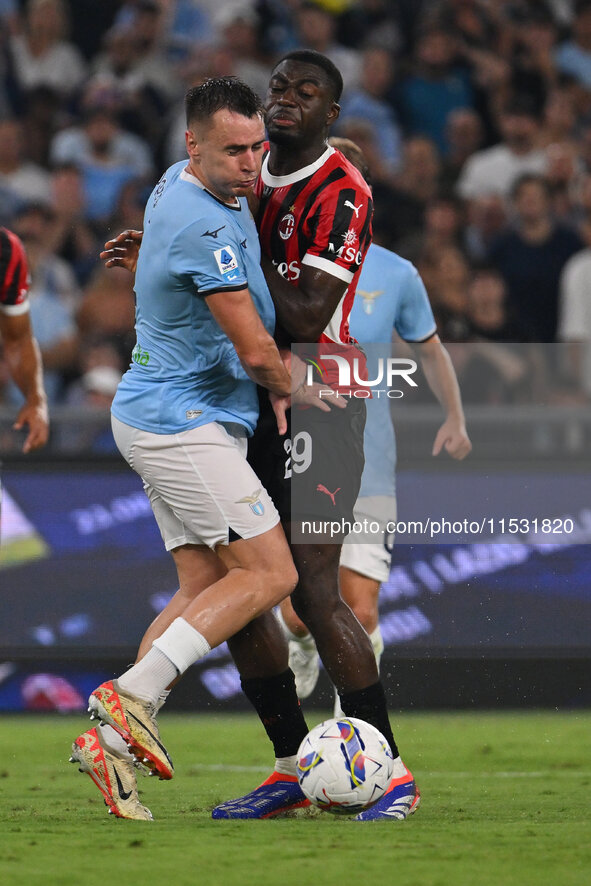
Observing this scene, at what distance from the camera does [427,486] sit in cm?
743

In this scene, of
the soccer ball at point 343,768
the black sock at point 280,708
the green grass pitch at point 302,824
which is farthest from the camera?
the black sock at point 280,708

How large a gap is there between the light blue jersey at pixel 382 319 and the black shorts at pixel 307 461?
127 centimetres

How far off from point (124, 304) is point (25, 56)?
122 inches

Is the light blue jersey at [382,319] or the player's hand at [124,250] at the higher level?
the player's hand at [124,250]

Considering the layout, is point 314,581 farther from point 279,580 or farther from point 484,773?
point 484,773

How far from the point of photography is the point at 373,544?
20.4 feet

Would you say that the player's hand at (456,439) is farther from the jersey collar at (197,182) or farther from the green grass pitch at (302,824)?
the jersey collar at (197,182)

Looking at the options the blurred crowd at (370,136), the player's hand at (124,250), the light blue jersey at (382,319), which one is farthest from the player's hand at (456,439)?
the blurred crowd at (370,136)

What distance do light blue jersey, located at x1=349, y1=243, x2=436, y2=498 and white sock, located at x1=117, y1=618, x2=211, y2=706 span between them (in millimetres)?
1896

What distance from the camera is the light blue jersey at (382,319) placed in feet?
20.1

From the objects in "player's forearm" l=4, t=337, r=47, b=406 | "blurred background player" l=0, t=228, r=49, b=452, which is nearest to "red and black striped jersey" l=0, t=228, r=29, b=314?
"blurred background player" l=0, t=228, r=49, b=452

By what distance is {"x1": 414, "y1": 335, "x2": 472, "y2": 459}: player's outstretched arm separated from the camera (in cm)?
612

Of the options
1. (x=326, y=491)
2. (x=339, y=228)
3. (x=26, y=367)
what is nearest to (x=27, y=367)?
(x=26, y=367)

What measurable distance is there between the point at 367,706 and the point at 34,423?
7.98 feet
